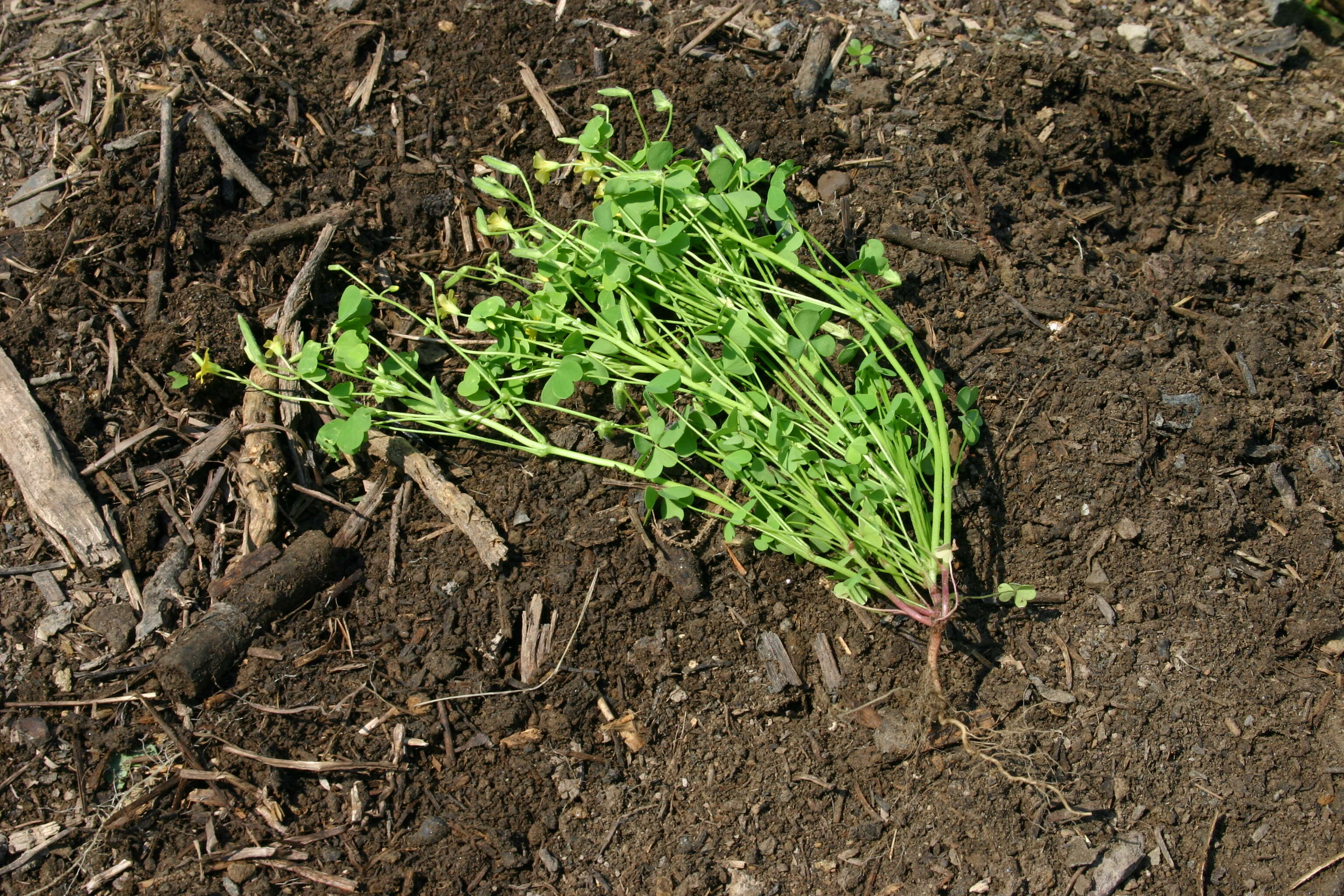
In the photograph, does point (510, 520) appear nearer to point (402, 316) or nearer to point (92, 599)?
point (402, 316)

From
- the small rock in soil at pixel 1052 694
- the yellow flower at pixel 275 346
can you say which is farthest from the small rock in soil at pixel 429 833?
the small rock in soil at pixel 1052 694

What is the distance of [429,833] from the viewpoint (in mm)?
2113

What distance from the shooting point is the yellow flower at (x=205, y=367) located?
2.39 metres

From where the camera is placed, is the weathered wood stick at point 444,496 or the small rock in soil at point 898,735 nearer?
the small rock in soil at point 898,735

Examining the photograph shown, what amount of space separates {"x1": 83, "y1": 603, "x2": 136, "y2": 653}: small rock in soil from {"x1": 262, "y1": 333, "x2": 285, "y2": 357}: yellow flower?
794 millimetres

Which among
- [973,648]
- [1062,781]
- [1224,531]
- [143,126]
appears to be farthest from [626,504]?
[143,126]

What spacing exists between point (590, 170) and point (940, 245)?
1.11 metres

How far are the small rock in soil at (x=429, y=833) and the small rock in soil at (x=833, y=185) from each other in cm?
217

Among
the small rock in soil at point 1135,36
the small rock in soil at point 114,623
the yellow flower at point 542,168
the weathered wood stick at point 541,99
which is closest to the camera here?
the small rock in soil at point 114,623

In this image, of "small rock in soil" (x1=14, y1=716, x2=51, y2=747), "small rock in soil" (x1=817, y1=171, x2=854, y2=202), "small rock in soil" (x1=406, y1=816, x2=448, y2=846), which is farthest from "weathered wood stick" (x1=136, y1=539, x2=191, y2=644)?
"small rock in soil" (x1=817, y1=171, x2=854, y2=202)

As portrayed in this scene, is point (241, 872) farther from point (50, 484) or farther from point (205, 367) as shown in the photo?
point (205, 367)

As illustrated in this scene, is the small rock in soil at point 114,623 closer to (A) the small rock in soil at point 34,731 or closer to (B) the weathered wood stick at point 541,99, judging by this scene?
(A) the small rock in soil at point 34,731

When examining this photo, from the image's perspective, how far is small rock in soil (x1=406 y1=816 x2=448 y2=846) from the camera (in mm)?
2107

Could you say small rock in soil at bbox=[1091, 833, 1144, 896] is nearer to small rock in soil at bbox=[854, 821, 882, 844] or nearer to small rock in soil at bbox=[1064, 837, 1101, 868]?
small rock in soil at bbox=[1064, 837, 1101, 868]
